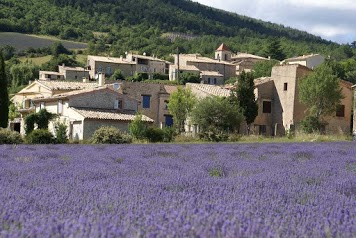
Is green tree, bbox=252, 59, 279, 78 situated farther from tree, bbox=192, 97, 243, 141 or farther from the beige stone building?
tree, bbox=192, 97, 243, 141

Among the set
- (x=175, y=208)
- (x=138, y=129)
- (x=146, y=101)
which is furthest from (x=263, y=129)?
(x=175, y=208)

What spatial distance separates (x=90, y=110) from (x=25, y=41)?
371 ft

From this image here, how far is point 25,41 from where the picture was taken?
15375 cm

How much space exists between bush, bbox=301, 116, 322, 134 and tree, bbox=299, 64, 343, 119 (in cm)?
190

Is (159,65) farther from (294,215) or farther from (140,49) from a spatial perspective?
(294,215)

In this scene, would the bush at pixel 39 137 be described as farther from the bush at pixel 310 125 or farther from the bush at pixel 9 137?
the bush at pixel 310 125

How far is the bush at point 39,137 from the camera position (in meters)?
33.8

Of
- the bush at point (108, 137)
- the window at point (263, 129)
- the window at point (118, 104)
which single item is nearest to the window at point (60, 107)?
the window at point (118, 104)

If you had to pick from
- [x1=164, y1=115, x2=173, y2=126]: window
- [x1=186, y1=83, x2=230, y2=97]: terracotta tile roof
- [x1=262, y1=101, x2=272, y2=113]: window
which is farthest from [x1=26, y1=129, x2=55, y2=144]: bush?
[x1=164, y1=115, x2=173, y2=126]: window

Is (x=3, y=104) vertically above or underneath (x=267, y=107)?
underneath

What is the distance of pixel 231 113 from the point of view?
43438 mm

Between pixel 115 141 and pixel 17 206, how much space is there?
96.6ft

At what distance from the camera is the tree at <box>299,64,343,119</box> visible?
50625 mm

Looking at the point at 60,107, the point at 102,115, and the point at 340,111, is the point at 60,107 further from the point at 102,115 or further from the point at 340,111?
the point at 340,111
